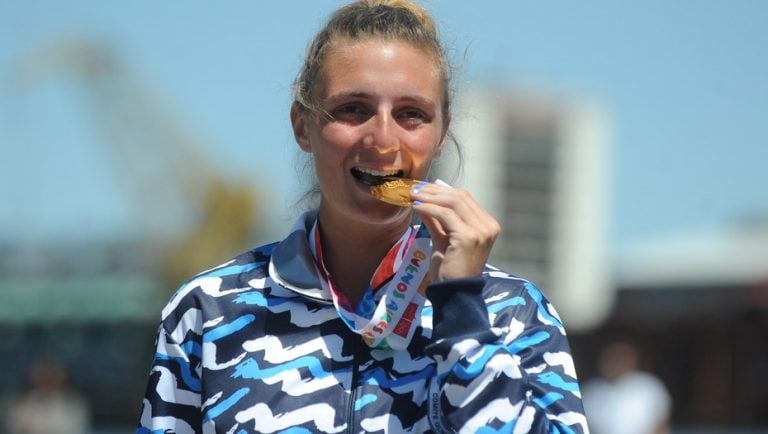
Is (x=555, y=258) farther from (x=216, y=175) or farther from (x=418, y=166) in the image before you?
(x=418, y=166)

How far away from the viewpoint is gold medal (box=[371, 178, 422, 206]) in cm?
262

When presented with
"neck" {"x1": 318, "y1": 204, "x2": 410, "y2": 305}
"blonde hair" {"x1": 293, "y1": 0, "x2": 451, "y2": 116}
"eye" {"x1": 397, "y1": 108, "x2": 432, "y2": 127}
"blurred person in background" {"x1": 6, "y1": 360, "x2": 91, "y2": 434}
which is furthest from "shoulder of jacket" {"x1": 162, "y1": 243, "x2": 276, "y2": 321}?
"blurred person in background" {"x1": 6, "y1": 360, "x2": 91, "y2": 434}

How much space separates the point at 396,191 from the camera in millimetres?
2635

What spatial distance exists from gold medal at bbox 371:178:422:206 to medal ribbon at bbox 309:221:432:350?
0.14m

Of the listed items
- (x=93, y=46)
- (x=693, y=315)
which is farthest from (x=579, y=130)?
(x=693, y=315)

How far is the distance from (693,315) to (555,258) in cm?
7877

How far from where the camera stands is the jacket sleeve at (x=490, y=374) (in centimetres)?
243

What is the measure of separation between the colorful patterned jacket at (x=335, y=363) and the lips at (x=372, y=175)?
0.79 ft

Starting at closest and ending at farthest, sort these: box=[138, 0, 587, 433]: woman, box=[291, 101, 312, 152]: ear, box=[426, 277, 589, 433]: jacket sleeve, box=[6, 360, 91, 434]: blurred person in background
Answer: box=[426, 277, 589, 433]: jacket sleeve → box=[138, 0, 587, 433]: woman → box=[291, 101, 312, 152]: ear → box=[6, 360, 91, 434]: blurred person in background

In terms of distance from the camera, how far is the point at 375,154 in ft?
8.84

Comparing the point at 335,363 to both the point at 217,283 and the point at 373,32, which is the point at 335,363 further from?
the point at 373,32

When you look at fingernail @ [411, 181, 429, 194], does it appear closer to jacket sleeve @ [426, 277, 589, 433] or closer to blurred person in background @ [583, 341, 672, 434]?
jacket sleeve @ [426, 277, 589, 433]

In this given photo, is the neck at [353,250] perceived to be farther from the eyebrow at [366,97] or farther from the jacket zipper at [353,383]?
the eyebrow at [366,97]

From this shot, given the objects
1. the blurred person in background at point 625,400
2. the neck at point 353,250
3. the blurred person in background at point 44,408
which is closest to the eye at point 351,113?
the neck at point 353,250
